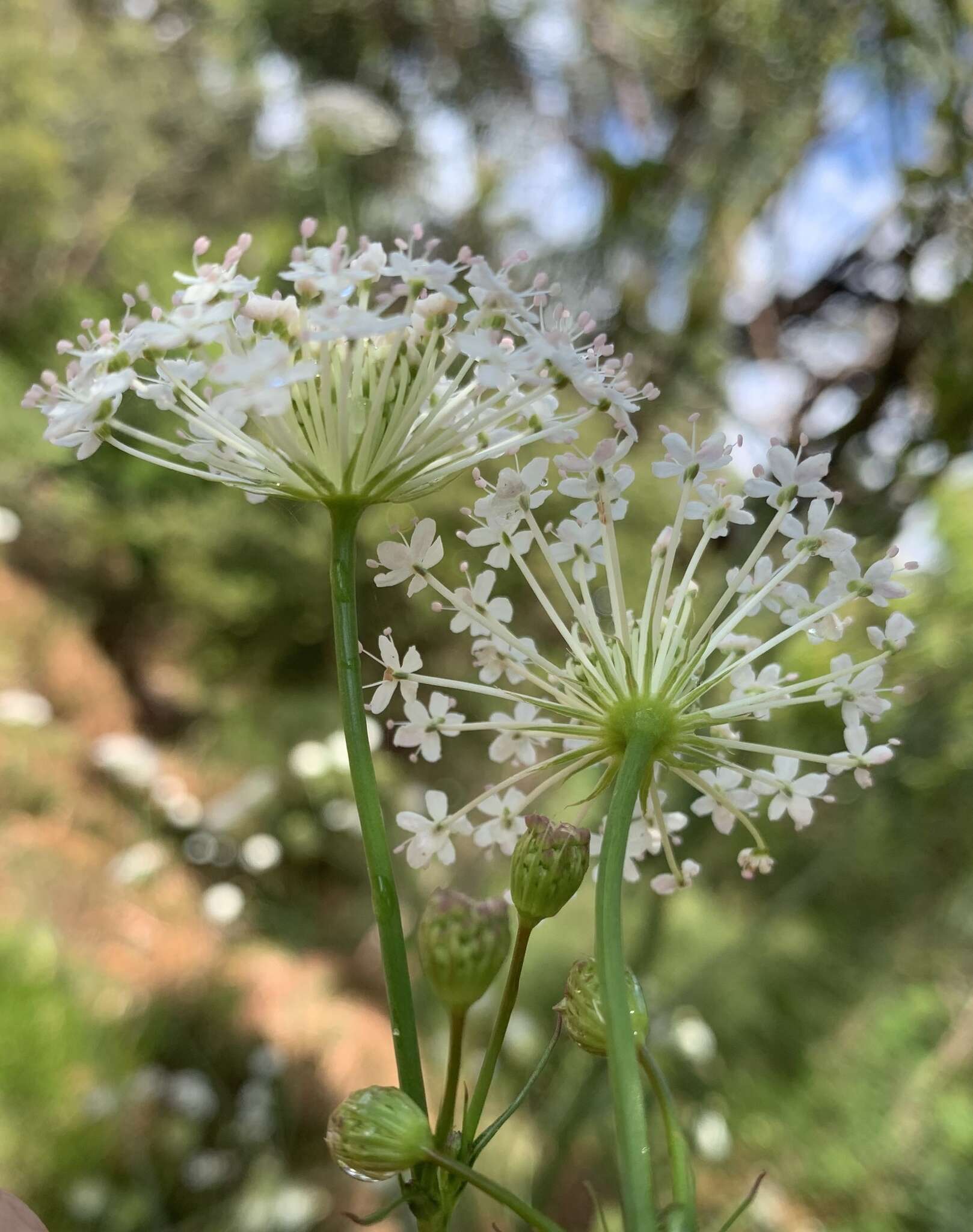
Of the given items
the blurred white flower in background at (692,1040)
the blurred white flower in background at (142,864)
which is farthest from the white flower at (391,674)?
the blurred white flower in background at (142,864)

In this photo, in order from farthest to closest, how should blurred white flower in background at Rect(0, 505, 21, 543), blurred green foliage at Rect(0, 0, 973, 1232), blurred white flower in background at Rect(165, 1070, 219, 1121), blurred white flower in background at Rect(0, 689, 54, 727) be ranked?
blurred white flower in background at Rect(0, 505, 21, 543) → blurred white flower in background at Rect(0, 689, 54, 727) → blurred white flower in background at Rect(165, 1070, 219, 1121) → blurred green foliage at Rect(0, 0, 973, 1232)

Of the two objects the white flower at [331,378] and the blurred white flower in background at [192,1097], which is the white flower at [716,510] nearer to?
the white flower at [331,378]

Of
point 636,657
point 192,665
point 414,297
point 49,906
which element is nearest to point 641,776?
point 636,657

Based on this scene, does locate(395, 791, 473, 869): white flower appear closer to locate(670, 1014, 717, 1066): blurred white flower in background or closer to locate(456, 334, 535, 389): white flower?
locate(456, 334, 535, 389): white flower

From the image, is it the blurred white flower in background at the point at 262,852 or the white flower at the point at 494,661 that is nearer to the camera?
the white flower at the point at 494,661

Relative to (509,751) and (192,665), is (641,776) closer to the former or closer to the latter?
(509,751)

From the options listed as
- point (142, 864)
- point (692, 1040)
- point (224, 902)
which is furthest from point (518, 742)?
point (224, 902)

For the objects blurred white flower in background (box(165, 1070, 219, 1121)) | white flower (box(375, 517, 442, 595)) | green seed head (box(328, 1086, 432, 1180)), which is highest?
blurred white flower in background (box(165, 1070, 219, 1121))

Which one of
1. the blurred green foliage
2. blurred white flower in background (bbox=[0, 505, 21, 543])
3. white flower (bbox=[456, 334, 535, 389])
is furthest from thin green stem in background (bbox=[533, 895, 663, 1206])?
blurred white flower in background (bbox=[0, 505, 21, 543])
